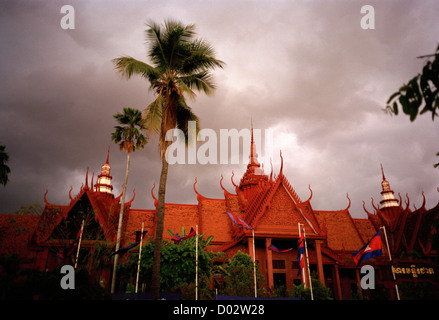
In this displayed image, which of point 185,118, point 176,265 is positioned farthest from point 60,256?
point 185,118

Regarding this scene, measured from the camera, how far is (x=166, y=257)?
1719 centimetres

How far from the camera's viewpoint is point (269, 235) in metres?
21.3

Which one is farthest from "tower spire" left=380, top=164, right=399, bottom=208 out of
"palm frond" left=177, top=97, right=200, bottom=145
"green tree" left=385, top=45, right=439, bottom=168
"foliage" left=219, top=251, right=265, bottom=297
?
"green tree" left=385, top=45, right=439, bottom=168

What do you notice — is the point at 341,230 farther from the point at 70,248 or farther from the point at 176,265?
the point at 70,248

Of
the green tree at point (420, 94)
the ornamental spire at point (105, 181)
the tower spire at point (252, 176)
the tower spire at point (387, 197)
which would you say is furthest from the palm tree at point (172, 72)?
the tower spire at point (387, 197)

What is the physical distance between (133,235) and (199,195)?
6906 mm

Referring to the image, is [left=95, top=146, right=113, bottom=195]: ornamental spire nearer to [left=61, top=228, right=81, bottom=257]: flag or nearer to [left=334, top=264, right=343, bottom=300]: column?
[left=61, top=228, right=81, bottom=257]: flag

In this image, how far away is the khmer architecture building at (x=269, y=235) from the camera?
21.2 metres

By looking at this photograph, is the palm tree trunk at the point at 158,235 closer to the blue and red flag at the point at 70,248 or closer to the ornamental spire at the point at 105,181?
the blue and red flag at the point at 70,248

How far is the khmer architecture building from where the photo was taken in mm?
21203

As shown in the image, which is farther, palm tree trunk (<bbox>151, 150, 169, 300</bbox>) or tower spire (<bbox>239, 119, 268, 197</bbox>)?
tower spire (<bbox>239, 119, 268, 197</bbox>)

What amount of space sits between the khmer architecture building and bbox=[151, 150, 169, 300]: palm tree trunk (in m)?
9.36

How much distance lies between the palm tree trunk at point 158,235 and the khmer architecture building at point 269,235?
936cm
